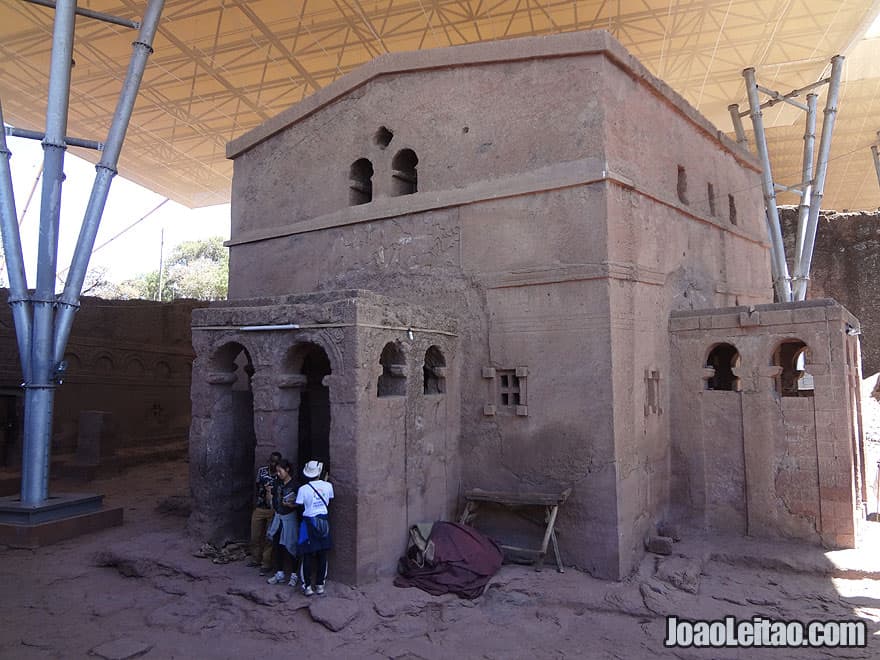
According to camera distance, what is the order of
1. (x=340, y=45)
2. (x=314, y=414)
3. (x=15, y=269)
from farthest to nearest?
(x=340, y=45) → (x=314, y=414) → (x=15, y=269)

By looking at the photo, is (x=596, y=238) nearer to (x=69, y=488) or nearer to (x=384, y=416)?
(x=384, y=416)

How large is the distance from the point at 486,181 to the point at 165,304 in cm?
1248

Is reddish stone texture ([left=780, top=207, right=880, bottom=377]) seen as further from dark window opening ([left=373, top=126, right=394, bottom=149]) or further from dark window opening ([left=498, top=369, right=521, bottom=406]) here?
dark window opening ([left=373, top=126, right=394, bottom=149])

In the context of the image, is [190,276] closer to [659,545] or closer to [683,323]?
[683,323]

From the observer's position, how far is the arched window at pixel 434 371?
27.6 ft

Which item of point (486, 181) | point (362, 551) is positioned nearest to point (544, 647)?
point (362, 551)

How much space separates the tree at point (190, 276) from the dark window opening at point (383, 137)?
2538 cm

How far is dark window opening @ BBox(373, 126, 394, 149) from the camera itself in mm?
9820

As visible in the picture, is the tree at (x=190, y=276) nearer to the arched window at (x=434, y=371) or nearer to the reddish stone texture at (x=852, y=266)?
the arched window at (x=434, y=371)

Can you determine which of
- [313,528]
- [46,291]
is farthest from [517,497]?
[46,291]

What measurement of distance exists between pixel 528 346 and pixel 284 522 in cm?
378

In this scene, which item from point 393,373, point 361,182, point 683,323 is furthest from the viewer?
point 361,182

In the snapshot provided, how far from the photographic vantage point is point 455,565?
725cm

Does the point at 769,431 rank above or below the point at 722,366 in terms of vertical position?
below
